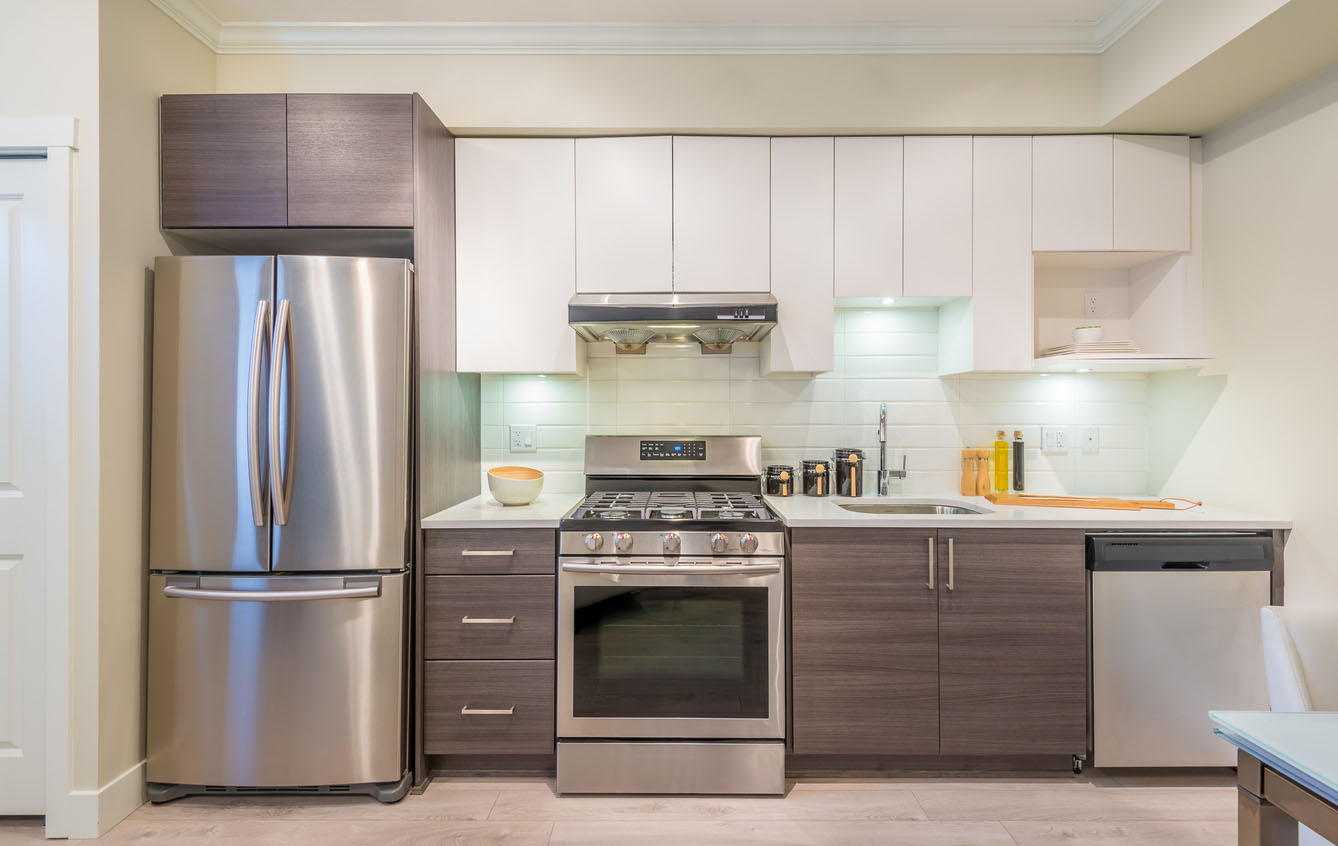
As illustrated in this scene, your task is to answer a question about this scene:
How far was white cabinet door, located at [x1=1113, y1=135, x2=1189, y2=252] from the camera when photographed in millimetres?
2588

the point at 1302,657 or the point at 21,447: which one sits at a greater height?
the point at 21,447

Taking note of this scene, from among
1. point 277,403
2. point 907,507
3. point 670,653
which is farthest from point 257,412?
point 907,507

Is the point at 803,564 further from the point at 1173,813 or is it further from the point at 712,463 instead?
the point at 1173,813

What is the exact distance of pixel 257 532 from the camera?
2.12 metres

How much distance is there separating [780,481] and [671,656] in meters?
0.95

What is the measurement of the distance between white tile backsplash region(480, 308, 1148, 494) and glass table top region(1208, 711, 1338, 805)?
1.95 meters

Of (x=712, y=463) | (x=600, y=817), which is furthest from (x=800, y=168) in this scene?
(x=600, y=817)

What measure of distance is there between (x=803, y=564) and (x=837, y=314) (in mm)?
1224

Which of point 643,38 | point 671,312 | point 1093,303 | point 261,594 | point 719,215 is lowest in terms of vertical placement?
point 261,594

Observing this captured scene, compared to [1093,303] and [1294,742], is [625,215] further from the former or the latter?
[1294,742]

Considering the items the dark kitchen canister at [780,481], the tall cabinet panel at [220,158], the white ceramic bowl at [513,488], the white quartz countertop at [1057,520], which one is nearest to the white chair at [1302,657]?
the white quartz countertop at [1057,520]

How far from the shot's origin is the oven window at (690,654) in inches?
87.4

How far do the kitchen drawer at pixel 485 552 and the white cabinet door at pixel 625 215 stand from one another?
1.01 m

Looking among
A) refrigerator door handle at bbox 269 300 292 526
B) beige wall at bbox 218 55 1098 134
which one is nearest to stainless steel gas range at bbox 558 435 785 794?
refrigerator door handle at bbox 269 300 292 526
